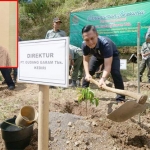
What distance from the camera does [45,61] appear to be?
149 centimetres

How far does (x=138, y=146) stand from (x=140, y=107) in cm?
42

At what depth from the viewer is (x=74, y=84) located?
5.09m

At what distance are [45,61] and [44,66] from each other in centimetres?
4

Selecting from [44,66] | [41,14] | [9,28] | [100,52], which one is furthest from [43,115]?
[41,14]

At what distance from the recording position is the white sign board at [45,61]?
1405mm

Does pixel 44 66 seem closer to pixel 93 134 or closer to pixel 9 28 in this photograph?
pixel 9 28

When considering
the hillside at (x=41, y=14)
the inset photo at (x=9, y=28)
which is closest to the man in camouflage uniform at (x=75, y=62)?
the inset photo at (x=9, y=28)

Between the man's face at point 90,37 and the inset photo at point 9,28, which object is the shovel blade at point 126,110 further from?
the inset photo at point 9,28

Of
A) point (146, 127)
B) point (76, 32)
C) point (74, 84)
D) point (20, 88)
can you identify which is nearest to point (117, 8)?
point (76, 32)

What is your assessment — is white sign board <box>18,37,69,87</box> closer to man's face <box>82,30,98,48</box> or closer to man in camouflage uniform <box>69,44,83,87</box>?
man's face <box>82,30,98,48</box>

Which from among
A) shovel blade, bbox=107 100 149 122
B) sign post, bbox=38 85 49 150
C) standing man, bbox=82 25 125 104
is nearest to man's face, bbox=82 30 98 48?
standing man, bbox=82 25 125 104

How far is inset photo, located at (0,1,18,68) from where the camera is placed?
1.95m

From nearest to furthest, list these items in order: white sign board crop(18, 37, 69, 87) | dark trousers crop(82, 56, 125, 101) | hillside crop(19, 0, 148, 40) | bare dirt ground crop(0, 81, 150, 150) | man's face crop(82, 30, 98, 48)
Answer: white sign board crop(18, 37, 69, 87) < bare dirt ground crop(0, 81, 150, 150) < man's face crop(82, 30, 98, 48) < dark trousers crop(82, 56, 125, 101) < hillside crop(19, 0, 148, 40)

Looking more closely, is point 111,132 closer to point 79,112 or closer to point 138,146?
point 138,146
